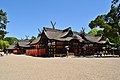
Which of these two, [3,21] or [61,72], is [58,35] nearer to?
[3,21]

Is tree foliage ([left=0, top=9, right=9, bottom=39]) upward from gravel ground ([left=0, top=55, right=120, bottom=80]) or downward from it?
upward

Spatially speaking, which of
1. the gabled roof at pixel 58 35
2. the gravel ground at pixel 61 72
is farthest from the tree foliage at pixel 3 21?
the gravel ground at pixel 61 72

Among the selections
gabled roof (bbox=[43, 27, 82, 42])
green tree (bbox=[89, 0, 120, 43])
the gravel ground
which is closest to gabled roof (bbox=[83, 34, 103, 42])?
gabled roof (bbox=[43, 27, 82, 42])

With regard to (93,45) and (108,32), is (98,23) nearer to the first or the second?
(108,32)

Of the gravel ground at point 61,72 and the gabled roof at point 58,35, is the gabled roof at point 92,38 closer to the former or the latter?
the gabled roof at point 58,35

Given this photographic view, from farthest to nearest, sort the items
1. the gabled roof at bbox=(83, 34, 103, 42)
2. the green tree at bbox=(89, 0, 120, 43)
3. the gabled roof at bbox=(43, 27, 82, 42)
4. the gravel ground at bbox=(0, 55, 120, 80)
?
1. the gabled roof at bbox=(83, 34, 103, 42)
2. the gabled roof at bbox=(43, 27, 82, 42)
3. the green tree at bbox=(89, 0, 120, 43)
4. the gravel ground at bbox=(0, 55, 120, 80)

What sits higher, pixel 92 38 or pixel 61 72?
pixel 92 38

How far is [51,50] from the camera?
148 ft

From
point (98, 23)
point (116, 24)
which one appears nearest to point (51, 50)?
point (98, 23)

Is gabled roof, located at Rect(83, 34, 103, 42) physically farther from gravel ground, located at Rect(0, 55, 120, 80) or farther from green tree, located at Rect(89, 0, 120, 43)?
gravel ground, located at Rect(0, 55, 120, 80)

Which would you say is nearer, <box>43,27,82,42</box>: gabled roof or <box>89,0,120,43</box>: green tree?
<box>89,0,120,43</box>: green tree

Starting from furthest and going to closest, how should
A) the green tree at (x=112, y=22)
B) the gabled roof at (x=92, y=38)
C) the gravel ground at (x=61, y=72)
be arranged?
1. the gabled roof at (x=92, y=38)
2. the green tree at (x=112, y=22)
3. the gravel ground at (x=61, y=72)

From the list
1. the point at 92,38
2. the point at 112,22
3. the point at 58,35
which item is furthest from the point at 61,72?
the point at 92,38

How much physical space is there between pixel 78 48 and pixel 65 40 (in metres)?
5.96
